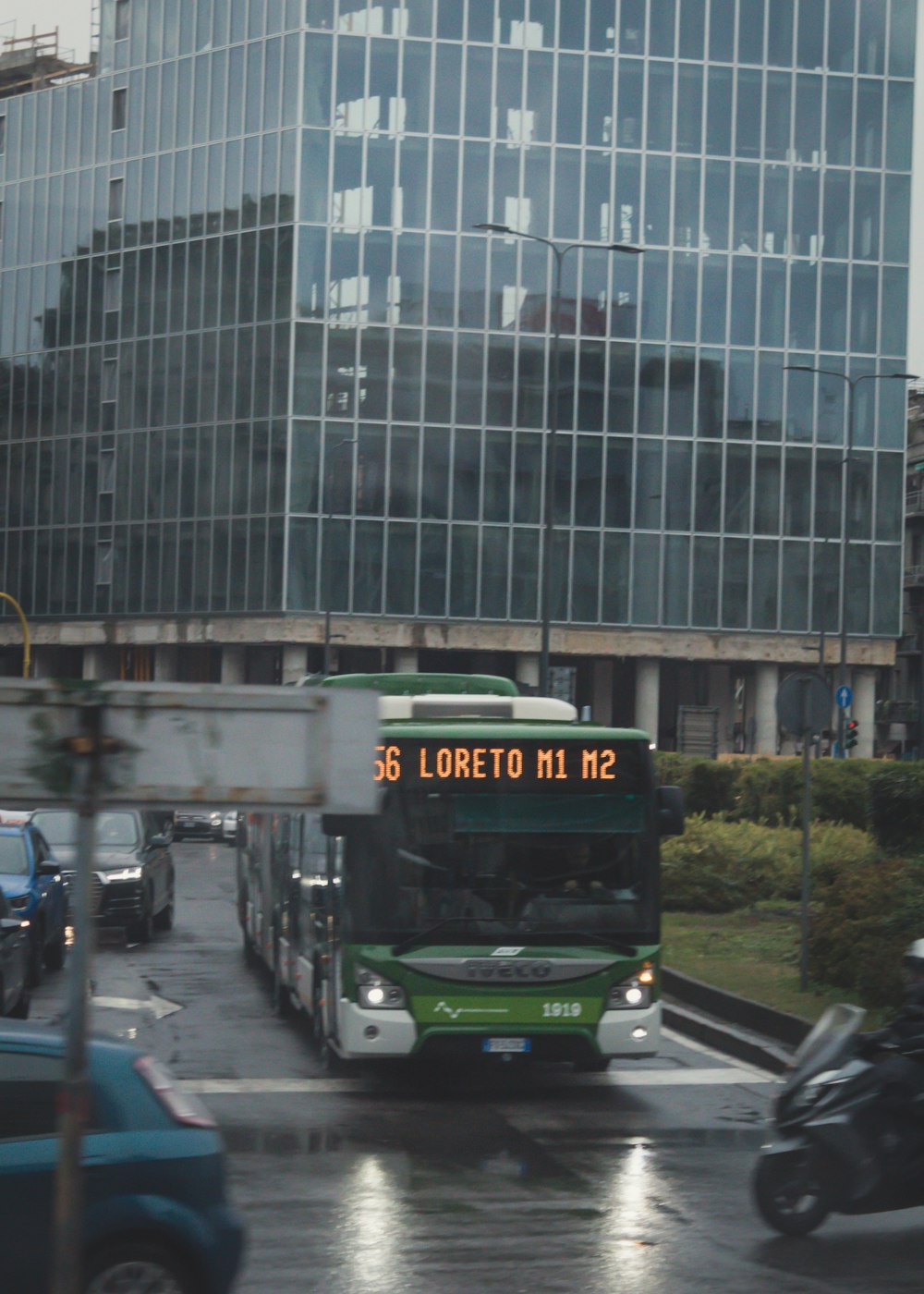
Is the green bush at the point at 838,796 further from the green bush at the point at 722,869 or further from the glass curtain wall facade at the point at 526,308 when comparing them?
Result: the glass curtain wall facade at the point at 526,308

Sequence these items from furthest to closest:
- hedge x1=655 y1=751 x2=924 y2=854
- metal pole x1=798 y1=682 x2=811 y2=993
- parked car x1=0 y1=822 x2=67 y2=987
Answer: hedge x1=655 y1=751 x2=924 y2=854
parked car x1=0 y1=822 x2=67 y2=987
metal pole x1=798 y1=682 x2=811 y2=993

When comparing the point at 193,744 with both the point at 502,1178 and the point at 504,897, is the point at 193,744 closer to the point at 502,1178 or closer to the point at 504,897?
the point at 502,1178

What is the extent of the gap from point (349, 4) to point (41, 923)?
59171mm

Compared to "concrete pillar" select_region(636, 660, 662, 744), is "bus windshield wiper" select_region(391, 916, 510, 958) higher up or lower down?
lower down

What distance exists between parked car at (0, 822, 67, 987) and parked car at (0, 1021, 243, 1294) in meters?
10.6

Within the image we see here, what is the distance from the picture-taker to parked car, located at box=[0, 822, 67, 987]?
17.8 meters

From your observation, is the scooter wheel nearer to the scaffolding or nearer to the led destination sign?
the led destination sign

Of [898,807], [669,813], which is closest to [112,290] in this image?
[898,807]

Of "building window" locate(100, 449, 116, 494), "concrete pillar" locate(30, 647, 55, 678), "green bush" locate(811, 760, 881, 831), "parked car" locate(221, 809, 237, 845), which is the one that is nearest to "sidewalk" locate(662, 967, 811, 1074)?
"green bush" locate(811, 760, 881, 831)

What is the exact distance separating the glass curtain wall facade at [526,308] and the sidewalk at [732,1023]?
54.2 meters

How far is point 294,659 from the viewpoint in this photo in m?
71.9

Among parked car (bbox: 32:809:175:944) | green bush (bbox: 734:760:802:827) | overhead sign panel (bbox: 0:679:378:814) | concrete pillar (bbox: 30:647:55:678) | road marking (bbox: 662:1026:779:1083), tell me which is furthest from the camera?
concrete pillar (bbox: 30:647:55:678)

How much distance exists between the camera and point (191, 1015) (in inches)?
662

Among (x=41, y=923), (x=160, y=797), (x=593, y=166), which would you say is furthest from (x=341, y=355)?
(x=160, y=797)
